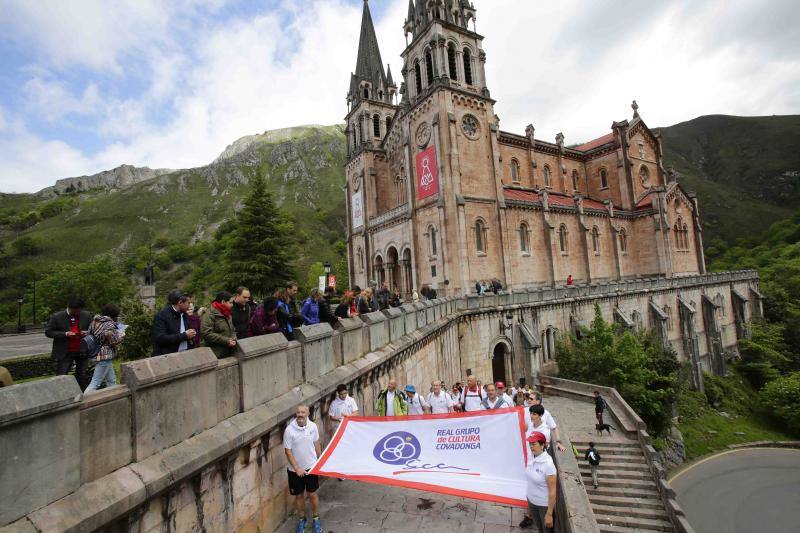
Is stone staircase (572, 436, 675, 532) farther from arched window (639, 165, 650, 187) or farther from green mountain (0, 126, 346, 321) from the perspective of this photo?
green mountain (0, 126, 346, 321)

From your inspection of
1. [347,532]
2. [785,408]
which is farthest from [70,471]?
[785,408]

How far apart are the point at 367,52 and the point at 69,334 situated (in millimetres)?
38861

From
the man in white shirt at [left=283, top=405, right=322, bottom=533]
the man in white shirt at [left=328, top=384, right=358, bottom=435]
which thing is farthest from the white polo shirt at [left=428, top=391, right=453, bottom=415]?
the man in white shirt at [left=283, top=405, right=322, bottom=533]

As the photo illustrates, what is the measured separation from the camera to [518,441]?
18.0ft

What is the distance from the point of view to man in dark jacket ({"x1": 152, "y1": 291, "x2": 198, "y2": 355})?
4.69 meters

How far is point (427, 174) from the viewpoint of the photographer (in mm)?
27234

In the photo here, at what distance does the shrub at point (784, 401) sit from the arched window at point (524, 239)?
2109 centimetres

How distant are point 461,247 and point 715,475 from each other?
19.1 m

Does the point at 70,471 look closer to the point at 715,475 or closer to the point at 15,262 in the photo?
the point at 715,475

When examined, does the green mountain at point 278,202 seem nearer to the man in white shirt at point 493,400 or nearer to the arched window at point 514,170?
the arched window at point 514,170

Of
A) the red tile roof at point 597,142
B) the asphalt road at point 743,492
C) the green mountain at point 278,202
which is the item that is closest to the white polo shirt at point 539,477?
the asphalt road at point 743,492

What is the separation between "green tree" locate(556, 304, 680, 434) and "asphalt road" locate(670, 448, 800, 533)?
10.2 feet

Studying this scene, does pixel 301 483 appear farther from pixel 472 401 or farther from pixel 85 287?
pixel 85 287

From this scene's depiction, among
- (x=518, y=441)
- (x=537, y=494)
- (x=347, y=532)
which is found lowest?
(x=347, y=532)
